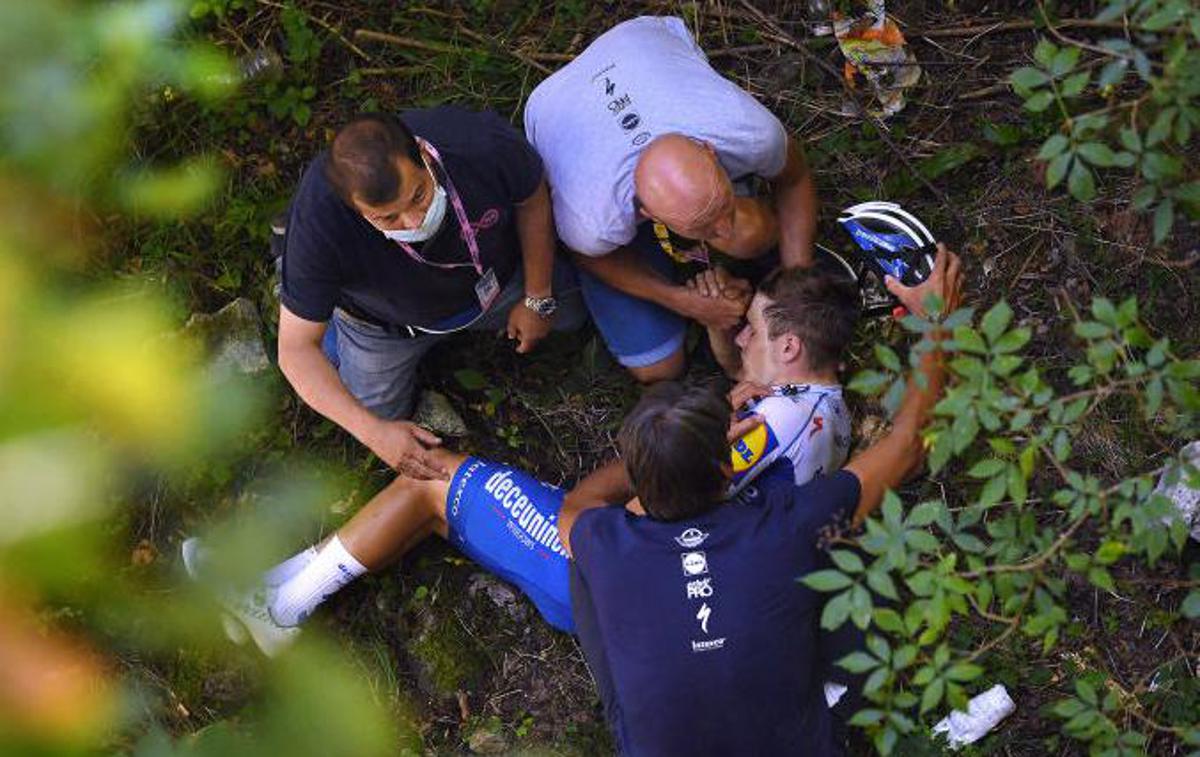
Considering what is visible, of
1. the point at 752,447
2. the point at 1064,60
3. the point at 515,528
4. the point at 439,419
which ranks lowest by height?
the point at 439,419

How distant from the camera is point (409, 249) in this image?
372 cm

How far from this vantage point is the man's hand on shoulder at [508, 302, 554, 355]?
4.26 metres

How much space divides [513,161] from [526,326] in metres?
0.66

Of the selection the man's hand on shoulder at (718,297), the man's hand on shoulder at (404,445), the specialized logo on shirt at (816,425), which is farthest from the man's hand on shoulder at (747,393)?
the man's hand on shoulder at (404,445)

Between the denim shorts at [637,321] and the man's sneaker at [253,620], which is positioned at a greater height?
the denim shorts at [637,321]

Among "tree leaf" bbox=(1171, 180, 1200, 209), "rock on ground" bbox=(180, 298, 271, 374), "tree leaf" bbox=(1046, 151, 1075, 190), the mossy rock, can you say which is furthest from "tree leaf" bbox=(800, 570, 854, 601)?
"rock on ground" bbox=(180, 298, 271, 374)

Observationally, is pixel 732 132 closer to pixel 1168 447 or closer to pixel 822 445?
pixel 822 445

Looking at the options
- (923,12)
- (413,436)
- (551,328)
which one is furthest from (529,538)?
(923,12)

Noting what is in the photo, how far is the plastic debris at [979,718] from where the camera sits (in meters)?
3.85

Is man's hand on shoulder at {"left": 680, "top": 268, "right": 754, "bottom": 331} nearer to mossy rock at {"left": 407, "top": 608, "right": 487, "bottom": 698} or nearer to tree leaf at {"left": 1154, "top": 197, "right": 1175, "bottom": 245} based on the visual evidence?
mossy rock at {"left": 407, "top": 608, "right": 487, "bottom": 698}

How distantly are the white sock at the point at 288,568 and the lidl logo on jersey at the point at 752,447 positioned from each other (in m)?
1.50

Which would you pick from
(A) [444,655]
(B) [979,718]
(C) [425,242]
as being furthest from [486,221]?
(B) [979,718]

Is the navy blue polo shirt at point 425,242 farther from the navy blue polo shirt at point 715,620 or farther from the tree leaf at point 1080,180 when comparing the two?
the tree leaf at point 1080,180

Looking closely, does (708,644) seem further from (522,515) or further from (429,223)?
(429,223)
